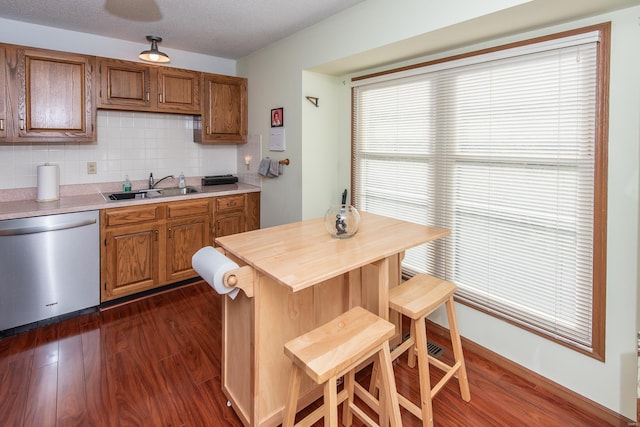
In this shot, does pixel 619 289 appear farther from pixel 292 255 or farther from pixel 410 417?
pixel 292 255

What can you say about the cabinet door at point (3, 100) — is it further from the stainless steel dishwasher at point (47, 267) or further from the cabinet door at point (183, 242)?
the cabinet door at point (183, 242)

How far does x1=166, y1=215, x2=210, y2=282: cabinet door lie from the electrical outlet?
0.90m

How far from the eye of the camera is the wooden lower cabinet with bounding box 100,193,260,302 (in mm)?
2889

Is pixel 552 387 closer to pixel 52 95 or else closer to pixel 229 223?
pixel 229 223

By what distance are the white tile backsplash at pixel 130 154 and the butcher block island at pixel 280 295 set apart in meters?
2.22

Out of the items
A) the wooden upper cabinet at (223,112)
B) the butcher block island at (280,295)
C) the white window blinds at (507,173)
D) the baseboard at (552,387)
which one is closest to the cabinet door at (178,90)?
the wooden upper cabinet at (223,112)

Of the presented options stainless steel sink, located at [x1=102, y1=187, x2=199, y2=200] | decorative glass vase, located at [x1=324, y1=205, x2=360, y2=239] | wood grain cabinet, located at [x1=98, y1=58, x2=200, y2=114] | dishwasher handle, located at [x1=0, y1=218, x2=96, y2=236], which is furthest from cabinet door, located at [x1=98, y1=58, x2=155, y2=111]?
decorative glass vase, located at [x1=324, y1=205, x2=360, y2=239]

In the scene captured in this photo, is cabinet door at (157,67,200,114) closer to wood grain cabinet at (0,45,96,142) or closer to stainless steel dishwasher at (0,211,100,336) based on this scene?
wood grain cabinet at (0,45,96,142)

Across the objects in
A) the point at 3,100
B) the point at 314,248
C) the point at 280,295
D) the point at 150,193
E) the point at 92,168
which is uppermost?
the point at 3,100

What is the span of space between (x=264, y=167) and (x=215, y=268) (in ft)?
7.07

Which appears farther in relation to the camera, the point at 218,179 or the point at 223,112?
the point at 218,179

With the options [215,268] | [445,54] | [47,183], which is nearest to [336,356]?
[215,268]

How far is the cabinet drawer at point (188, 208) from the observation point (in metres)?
3.18

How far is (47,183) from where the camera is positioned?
281 cm
